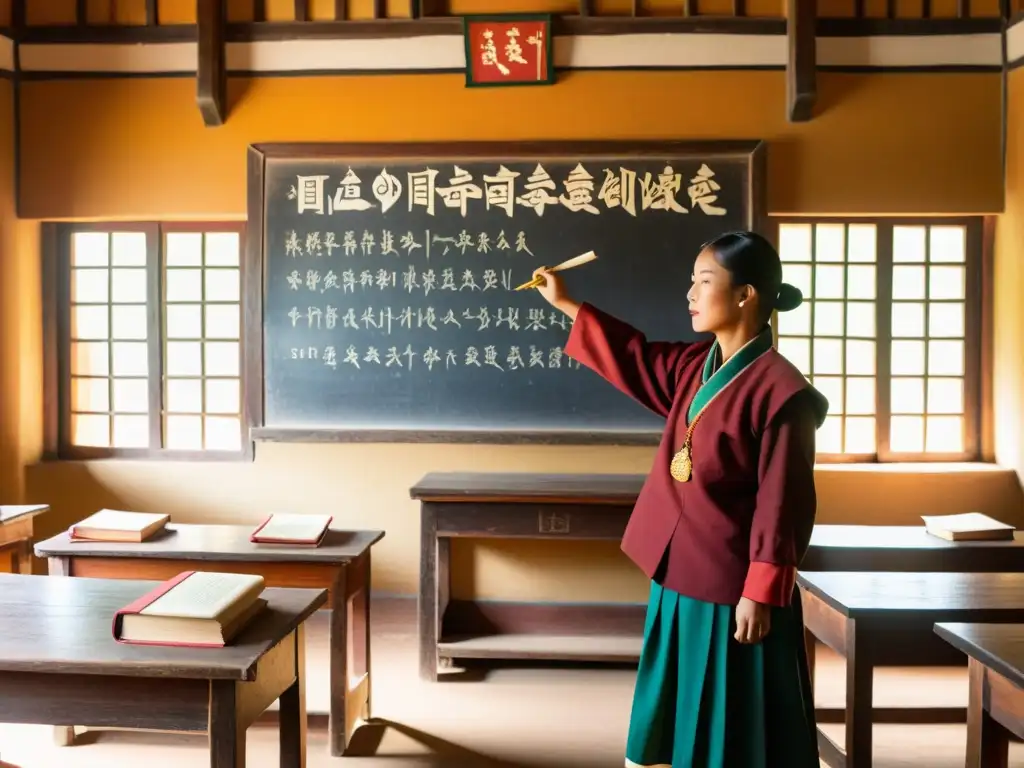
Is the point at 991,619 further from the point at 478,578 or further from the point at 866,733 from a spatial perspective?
the point at 478,578

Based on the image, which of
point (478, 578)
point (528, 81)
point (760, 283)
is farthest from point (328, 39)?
point (760, 283)

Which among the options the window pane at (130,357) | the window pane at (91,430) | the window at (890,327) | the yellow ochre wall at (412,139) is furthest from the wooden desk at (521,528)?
the window pane at (91,430)

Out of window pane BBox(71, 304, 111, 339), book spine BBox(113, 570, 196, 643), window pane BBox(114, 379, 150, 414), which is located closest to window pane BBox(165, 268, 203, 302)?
window pane BBox(71, 304, 111, 339)

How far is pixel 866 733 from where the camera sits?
2248 mm

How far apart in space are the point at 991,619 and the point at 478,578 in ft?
8.12

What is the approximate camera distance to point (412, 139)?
4137 mm

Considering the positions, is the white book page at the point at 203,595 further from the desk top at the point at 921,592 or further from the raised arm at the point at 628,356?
the desk top at the point at 921,592

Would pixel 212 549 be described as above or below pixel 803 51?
below

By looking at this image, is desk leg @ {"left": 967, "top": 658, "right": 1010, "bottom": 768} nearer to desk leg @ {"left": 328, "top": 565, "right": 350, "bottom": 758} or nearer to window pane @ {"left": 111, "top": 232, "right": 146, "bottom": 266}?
desk leg @ {"left": 328, "top": 565, "right": 350, "bottom": 758}

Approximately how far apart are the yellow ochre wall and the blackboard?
0.11m

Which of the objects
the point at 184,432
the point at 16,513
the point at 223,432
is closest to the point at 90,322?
the point at 184,432

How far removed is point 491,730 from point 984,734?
1658mm

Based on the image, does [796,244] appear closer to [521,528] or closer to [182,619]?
[521,528]

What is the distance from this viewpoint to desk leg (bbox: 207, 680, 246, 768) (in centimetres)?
167
